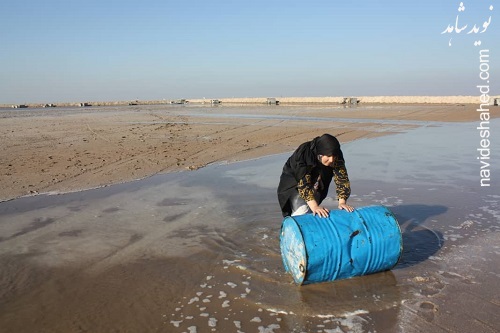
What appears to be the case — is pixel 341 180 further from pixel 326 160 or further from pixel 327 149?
pixel 327 149

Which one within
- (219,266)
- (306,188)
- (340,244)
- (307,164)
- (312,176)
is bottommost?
(219,266)

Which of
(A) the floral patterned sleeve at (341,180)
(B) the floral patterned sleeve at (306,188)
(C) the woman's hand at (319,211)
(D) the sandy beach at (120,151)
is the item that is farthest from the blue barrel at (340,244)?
(D) the sandy beach at (120,151)

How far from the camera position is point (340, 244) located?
3.82 m

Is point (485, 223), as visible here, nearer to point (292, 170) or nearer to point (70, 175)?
point (292, 170)

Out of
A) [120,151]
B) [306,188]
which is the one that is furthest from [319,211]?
[120,151]

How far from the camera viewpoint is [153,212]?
6469 millimetres

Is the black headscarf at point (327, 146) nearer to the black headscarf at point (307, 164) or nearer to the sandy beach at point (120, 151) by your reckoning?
the black headscarf at point (307, 164)

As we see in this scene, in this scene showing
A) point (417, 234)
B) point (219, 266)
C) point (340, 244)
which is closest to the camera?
point (340, 244)

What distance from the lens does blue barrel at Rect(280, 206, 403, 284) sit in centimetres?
376

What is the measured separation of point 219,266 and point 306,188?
48.9 inches

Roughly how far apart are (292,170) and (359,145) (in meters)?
9.80

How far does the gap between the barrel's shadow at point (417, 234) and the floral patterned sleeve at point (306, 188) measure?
1196 mm

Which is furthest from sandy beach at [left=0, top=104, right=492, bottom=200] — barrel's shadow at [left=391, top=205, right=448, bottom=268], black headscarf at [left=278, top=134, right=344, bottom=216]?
barrel's shadow at [left=391, top=205, right=448, bottom=268]

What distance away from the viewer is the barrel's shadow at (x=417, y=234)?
4586mm
